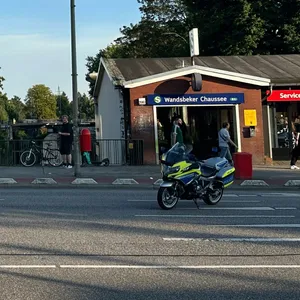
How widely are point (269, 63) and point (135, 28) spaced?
2902cm

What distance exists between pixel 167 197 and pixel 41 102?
11969cm

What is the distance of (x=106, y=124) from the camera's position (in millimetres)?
31891

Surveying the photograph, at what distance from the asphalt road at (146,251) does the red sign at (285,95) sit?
13.1 metres

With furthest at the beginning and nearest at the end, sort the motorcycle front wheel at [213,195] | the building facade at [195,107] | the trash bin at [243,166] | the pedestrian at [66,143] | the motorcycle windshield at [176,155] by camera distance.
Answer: the building facade at [195,107]
the pedestrian at [66,143]
the trash bin at [243,166]
the motorcycle front wheel at [213,195]
the motorcycle windshield at [176,155]

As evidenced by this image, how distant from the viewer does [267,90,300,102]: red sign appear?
26312 millimetres

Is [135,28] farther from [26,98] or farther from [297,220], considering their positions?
[26,98]

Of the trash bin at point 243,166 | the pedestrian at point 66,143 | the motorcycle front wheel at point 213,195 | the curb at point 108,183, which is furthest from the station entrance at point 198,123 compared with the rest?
the motorcycle front wheel at point 213,195

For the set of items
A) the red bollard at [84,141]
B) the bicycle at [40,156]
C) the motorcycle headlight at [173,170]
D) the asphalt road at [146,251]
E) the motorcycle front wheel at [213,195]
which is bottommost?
the asphalt road at [146,251]

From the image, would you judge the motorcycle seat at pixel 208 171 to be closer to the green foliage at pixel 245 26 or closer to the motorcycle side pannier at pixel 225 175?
the motorcycle side pannier at pixel 225 175

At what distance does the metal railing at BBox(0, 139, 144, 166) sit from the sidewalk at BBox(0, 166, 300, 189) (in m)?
0.89

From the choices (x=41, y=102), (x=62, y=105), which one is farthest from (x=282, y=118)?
(x=62, y=105)

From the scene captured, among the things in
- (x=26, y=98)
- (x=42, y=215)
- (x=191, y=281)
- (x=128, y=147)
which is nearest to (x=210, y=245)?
(x=191, y=281)

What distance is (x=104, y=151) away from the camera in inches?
1006

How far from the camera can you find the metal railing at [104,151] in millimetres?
23797
